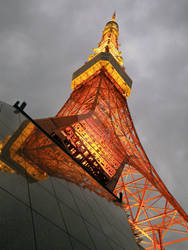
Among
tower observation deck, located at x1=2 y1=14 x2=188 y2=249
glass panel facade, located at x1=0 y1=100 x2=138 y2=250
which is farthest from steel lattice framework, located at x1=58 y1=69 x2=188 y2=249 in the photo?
glass panel facade, located at x1=0 y1=100 x2=138 y2=250

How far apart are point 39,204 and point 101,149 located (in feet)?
43.3

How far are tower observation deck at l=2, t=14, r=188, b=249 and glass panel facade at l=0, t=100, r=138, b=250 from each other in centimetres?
4

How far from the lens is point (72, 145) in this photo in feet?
43.4

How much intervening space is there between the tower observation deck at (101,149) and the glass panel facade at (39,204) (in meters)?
0.04

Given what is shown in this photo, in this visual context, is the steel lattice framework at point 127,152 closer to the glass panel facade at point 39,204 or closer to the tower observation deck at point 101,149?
the tower observation deck at point 101,149

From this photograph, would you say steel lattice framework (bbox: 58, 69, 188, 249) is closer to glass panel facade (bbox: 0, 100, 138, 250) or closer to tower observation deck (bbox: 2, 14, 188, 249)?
tower observation deck (bbox: 2, 14, 188, 249)

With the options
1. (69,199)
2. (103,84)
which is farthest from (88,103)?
(69,199)

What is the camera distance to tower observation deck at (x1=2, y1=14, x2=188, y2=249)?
4.50m

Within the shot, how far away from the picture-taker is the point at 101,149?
15.8 m

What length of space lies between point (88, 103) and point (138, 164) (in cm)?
763

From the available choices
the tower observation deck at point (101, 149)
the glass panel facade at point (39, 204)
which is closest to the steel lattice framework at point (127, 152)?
the tower observation deck at point (101, 149)

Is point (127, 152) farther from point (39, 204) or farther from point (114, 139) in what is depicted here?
point (39, 204)

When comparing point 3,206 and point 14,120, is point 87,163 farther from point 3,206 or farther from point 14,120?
point 3,206

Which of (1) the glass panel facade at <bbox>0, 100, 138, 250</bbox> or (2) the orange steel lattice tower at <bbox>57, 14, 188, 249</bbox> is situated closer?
(1) the glass panel facade at <bbox>0, 100, 138, 250</bbox>
